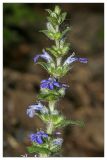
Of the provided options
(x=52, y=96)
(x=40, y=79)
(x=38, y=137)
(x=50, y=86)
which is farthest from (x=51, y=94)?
(x=40, y=79)

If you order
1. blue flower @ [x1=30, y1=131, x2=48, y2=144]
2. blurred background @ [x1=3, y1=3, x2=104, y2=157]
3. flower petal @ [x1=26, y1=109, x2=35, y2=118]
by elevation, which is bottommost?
blue flower @ [x1=30, y1=131, x2=48, y2=144]

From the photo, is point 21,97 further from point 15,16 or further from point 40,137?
point 40,137

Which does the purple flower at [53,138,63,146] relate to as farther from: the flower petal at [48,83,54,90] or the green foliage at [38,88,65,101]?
the flower petal at [48,83,54,90]

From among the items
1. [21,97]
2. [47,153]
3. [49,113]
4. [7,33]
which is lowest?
[47,153]

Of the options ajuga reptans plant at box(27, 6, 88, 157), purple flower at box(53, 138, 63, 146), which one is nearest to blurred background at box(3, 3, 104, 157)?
ajuga reptans plant at box(27, 6, 88, 157)

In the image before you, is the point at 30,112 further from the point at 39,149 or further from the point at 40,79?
the point at 40,79

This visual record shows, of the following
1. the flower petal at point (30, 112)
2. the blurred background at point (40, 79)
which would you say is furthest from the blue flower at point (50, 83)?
the blurred background at point (40, 79)

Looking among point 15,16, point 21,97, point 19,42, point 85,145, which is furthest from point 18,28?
point 85,145

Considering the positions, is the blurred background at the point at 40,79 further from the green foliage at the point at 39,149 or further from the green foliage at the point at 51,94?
the green foliage at the point at 39,149

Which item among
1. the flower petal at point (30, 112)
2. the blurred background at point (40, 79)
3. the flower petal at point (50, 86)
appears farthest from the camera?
the blurred background at point (40, 79)
